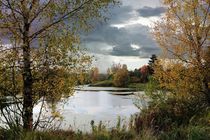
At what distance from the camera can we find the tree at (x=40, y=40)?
1164 cm

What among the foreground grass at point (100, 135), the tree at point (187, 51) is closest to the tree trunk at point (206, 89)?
the tree at point (187, 51)

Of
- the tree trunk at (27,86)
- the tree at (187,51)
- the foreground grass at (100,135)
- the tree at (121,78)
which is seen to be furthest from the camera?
the tree at (121,78)

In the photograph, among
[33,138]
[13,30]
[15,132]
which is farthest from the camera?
[13,30]

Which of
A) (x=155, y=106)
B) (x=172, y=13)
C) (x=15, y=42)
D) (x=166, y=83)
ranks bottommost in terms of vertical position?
(x=155, y=106)

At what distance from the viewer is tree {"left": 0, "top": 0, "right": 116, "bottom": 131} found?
11.6 metres

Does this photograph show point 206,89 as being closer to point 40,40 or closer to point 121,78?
point 40,40

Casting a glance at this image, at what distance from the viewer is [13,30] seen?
38.2 ft

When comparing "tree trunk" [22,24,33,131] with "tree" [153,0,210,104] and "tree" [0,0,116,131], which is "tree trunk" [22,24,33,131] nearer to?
"tree" [0,0,116,131]

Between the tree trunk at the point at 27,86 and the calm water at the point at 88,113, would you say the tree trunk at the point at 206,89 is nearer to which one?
the calm water at the point at 88,113

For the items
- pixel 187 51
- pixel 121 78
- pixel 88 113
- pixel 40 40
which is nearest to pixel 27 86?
pixel 40 40

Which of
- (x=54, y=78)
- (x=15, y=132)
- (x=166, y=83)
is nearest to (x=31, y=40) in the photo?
(x=54, y=78)

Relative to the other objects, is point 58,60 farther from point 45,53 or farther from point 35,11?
point 35,11

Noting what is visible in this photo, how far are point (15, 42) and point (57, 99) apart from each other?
2.25 metres

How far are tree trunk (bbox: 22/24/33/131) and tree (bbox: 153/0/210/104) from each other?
29.7 ft
